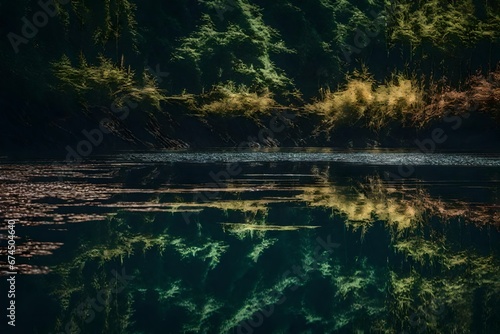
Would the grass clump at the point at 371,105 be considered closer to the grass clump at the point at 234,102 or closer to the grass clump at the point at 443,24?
the grass clump at the point at 234,102

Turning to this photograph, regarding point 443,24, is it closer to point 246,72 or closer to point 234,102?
point 246,72

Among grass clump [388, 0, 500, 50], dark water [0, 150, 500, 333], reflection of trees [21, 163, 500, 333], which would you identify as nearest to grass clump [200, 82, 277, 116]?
grass clump [388, 0, 500, 50]

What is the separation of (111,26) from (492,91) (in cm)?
2658

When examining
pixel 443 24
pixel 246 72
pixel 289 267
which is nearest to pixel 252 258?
pixel 289 267

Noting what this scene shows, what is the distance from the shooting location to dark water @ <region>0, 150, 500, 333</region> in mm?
8781

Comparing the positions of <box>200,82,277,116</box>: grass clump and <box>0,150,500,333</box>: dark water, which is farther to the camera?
<box>200,82,277,116</box>: grass clump

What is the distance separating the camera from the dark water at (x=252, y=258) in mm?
8781

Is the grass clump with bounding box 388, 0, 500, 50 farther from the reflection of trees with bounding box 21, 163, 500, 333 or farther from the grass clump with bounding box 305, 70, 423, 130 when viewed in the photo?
the reflection of trees with bounding box 21, 163, 500, 333

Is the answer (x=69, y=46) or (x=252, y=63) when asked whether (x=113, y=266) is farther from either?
(x=252, y=63)

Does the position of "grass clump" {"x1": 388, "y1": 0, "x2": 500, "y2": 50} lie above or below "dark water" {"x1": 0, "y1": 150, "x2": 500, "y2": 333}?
above

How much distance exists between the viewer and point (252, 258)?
40.1ft

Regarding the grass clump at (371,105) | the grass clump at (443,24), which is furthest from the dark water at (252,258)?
the grass clump at (443,24)

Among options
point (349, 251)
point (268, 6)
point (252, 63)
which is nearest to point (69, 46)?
point (252, 63)

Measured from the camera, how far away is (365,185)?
83.7 ft
